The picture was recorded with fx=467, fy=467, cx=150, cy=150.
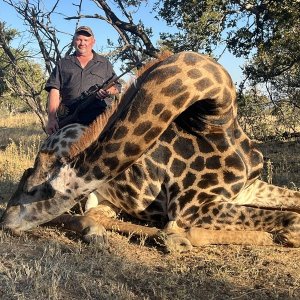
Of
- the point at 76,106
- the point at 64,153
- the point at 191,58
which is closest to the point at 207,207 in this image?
the point at 64,153

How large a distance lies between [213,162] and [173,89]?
1.29m

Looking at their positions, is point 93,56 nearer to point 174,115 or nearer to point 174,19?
point 174,115

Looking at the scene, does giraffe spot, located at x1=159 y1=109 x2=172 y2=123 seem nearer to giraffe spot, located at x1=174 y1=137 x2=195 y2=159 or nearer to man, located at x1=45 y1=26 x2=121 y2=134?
giraffe spot, located at x1=174 y1=137 x2=195 y2=159

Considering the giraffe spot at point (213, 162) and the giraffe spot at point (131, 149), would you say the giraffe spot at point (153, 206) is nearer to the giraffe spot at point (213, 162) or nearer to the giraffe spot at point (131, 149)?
the giraffe spot at point (213, 162)

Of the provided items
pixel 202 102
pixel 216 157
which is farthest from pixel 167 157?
pixel 202 102

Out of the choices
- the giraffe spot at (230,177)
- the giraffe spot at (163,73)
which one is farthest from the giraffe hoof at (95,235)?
the giraffe spot at (163,73)

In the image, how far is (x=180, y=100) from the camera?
3.34 meters

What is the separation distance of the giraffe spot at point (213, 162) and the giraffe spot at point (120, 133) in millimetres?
1297

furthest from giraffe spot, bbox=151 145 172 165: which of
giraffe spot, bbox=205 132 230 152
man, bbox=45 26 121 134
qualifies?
man, bbox=45 26 121 134

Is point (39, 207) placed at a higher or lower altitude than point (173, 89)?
lower

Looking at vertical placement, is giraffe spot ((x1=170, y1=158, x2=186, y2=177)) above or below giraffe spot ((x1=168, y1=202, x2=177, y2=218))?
above

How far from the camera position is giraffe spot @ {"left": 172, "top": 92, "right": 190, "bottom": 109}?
3.33 metres

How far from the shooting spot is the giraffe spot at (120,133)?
3334 mm

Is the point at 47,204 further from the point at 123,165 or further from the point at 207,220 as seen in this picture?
the point at 207,220
